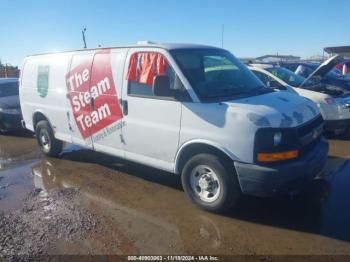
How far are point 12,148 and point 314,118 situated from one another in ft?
23.3

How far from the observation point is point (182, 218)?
4453mm

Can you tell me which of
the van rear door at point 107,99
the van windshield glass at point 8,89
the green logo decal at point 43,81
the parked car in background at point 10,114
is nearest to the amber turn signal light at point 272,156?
the van rear door at point 107,99

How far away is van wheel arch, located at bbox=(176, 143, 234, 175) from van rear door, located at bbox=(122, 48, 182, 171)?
0.11 metres

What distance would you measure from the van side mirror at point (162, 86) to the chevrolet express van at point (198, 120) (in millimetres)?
13

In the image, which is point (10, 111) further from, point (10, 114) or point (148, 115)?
point (148, 115)

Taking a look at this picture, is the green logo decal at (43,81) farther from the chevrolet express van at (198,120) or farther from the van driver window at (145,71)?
the van driver window at (145,71)

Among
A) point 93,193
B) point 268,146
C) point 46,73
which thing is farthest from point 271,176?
point 46,73

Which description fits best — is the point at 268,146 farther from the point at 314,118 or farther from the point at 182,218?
the point at 182,218

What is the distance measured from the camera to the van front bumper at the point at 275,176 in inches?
155

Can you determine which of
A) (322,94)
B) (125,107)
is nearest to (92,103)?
(125,107)

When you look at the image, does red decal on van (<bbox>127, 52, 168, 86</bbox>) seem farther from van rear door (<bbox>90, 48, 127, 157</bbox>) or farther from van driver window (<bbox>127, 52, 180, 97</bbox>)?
van rear door (<bbox>90, 48, 127, 157</bbox>)

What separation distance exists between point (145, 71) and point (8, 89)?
7832 millimetres

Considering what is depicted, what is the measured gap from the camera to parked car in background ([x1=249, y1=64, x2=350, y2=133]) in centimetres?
787

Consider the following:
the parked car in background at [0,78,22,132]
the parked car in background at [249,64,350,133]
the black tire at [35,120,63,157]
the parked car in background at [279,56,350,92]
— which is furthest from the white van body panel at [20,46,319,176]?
the parked car in background at [279,56,350,92]
